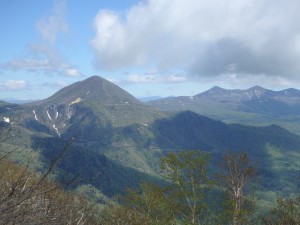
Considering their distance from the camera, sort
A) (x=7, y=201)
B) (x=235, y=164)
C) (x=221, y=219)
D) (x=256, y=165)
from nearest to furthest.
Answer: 1. (x=7, y=201)
2. (x=221, y=219)
3. (x=235, y=164)
4. (x=256, y=165)

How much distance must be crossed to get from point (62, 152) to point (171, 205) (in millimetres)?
31056

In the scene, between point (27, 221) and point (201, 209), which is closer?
point (27, 221)

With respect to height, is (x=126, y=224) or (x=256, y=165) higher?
(x=256, y=165)

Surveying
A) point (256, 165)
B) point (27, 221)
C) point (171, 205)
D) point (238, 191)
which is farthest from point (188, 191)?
point (27, 221)

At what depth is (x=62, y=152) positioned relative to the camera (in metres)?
8.69

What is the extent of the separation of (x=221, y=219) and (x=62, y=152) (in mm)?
31863

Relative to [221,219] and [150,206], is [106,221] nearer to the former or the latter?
[150,206]

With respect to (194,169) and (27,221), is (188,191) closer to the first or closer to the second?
(194,169)

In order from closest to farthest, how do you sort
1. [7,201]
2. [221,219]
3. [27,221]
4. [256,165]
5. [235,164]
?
[7,201] < [27,221] < [221,219] < [235,164] < [256,165]

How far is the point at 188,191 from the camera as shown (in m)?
38.2

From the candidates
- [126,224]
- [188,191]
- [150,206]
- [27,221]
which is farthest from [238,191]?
[27,221]

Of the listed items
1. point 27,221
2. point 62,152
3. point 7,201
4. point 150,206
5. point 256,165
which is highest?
point 62,152

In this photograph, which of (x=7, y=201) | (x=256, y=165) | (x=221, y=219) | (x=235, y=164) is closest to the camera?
(x=7, y=201)

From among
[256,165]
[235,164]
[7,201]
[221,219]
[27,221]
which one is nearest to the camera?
[7,201]
